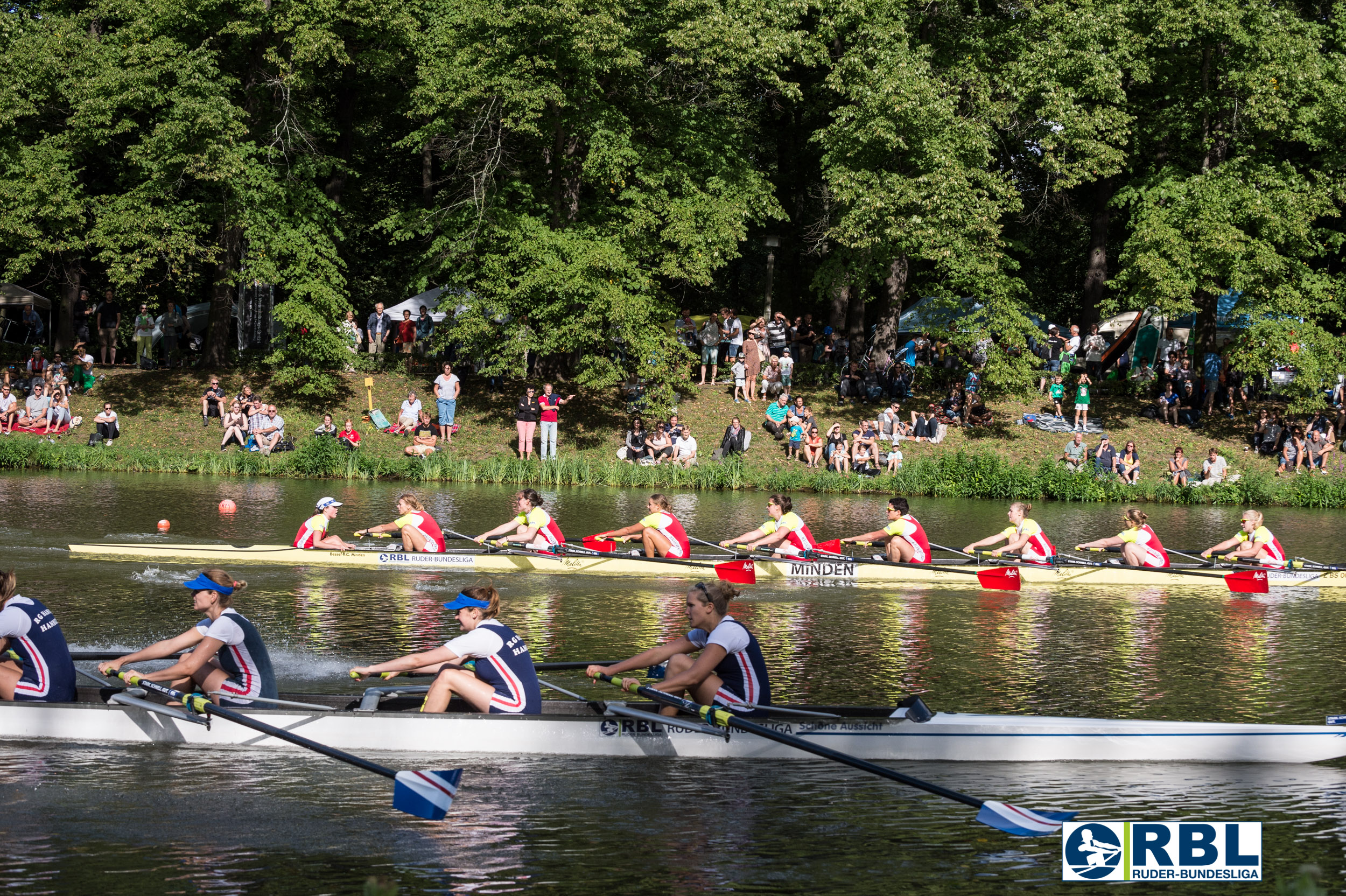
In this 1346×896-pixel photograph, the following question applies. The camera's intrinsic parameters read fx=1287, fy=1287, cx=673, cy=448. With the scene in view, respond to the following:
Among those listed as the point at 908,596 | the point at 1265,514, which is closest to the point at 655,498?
the point at 908,596

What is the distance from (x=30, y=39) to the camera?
33.5 m

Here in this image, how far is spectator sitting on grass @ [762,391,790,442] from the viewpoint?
107 ft

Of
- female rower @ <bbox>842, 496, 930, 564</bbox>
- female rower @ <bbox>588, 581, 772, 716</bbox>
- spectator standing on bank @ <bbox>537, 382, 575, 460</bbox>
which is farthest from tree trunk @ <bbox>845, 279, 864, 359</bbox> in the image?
female rower @ <bbox>588, 581, 772, 716</bbox>

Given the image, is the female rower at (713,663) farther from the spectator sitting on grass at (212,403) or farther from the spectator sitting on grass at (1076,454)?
the spectator sitting on grass at (212,403)

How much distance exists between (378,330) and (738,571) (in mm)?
21719

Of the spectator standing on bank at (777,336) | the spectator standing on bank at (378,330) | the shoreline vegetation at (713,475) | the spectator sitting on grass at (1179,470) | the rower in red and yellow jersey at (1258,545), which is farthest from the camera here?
the spectator standing on bank at (378,330)

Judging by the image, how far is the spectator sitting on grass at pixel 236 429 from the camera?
30.8m

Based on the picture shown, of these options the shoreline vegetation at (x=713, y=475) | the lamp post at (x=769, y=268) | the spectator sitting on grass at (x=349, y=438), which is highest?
the lamp post at (x=769, y=268)

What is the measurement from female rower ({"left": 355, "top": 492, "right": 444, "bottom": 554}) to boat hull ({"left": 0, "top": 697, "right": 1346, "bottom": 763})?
7.95m

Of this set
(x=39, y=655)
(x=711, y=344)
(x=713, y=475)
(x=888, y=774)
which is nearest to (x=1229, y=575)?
(x=888, y=774)

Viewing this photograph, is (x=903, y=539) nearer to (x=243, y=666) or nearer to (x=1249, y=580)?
(x=1249, y=580)

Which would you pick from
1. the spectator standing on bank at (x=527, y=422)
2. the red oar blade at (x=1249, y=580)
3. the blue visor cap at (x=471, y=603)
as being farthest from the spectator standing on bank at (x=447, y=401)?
the blue visor cap at (x=471, y=603)

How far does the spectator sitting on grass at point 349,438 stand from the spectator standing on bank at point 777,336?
11.5 metres

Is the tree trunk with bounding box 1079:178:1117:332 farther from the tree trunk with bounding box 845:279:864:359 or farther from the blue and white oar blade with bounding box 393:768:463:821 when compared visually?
the blue and white oar blade with bounding box 393:768:463:821
